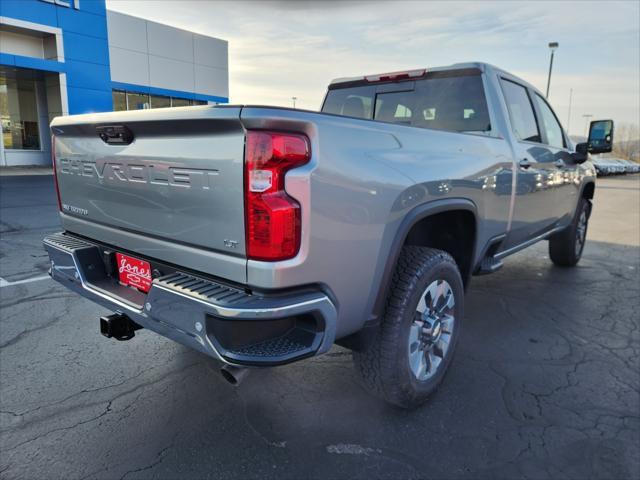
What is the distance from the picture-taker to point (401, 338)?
253 centimetres

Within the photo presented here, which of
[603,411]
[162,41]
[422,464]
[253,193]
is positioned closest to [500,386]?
[603,411]

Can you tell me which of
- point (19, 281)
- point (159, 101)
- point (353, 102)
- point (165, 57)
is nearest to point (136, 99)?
point (159, 101)

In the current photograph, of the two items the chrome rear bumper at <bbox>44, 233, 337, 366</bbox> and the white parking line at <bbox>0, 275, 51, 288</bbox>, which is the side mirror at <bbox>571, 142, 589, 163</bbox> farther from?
the white parking line at <bbox>0, 275, 51, 288</bbox>

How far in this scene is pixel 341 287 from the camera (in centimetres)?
215

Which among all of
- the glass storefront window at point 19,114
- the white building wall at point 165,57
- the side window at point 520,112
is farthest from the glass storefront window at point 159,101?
the side window at point 520,112

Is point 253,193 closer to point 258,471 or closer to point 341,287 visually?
point 341,287

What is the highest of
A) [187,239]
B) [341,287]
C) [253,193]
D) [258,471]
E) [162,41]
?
[162,41]

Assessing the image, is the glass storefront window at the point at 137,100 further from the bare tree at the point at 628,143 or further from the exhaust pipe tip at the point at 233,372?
the bare tree at the point at 628,143

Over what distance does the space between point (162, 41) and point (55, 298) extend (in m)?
24.9

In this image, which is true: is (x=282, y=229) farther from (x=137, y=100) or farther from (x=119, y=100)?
(x=137, y=100)

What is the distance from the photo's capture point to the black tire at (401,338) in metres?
2.52

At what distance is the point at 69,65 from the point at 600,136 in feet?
71.6

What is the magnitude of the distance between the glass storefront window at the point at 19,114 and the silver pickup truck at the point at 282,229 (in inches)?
878

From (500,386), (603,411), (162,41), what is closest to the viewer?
(603,411)
